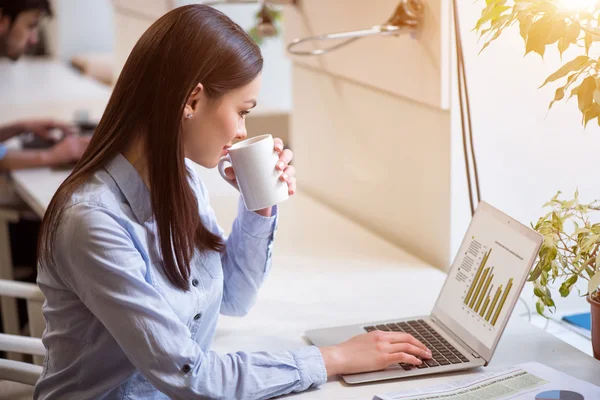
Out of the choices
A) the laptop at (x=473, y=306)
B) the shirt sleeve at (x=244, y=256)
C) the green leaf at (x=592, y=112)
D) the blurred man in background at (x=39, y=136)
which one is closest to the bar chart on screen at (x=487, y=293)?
the laptop at (x=473, y=306)

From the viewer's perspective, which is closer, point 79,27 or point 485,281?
point 485,281

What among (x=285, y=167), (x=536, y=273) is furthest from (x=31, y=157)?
(x=536, y=273)

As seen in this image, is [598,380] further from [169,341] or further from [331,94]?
[331,94]

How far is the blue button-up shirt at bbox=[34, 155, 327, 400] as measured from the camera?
97cm

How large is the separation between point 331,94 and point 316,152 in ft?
0.64

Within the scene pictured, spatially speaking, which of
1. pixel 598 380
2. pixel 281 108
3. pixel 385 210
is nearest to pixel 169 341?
pixel 598 380

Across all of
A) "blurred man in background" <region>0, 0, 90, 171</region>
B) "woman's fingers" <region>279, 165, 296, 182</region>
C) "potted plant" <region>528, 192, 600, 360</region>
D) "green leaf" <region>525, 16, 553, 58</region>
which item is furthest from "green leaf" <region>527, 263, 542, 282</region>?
"blurred man in background" <region>0, 0, 90, 171</region>

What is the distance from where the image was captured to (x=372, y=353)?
107 cm

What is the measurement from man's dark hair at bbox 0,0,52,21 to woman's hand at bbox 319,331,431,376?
3052 mm

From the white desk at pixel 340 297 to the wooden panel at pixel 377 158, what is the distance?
5 centimetres

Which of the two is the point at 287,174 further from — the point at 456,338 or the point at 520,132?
the point at 520,132

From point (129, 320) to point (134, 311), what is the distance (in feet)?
0.04

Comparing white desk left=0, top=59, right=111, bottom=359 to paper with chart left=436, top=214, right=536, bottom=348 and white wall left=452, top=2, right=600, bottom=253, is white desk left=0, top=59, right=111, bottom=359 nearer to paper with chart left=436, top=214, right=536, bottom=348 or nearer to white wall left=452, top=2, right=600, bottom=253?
white wall left=452, top=2, right=600, bottom=253

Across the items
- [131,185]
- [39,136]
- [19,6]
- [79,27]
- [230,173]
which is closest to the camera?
[131,185]
